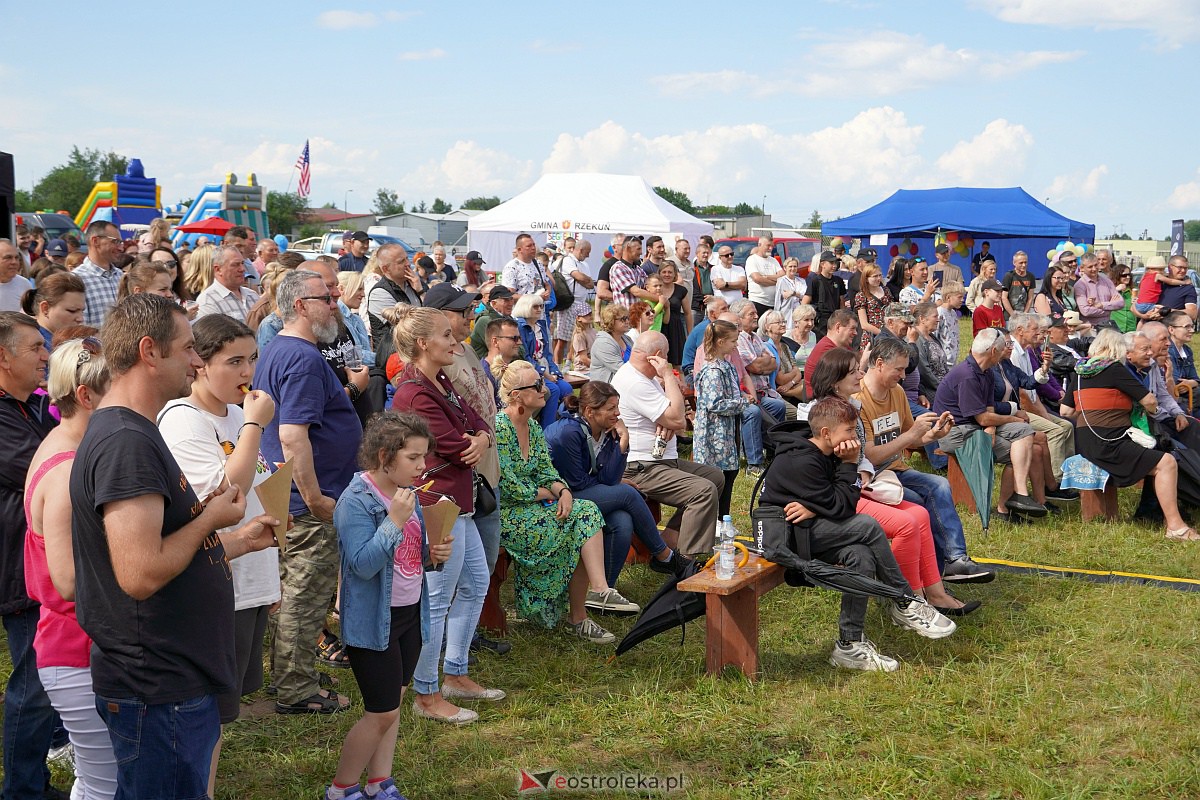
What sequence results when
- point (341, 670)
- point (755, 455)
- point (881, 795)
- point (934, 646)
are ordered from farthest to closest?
point (755, 455), point (934, 646), point (341, 670), point (881, 795)

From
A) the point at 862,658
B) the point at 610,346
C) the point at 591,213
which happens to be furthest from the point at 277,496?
the point at 591,213

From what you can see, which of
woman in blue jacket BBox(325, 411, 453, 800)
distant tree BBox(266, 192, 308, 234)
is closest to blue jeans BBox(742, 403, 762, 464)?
woman in blue jacket BBox(325, 411, 453, 800)

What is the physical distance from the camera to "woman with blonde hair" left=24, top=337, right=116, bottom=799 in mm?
2602

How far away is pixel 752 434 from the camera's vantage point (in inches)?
309

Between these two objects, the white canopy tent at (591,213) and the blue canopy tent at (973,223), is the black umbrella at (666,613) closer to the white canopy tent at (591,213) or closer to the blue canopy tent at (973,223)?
the white canopy tent at (591,213)

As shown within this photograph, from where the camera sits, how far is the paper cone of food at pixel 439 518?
3.58 m

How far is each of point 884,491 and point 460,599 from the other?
2284mm

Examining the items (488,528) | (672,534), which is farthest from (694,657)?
(672,534)

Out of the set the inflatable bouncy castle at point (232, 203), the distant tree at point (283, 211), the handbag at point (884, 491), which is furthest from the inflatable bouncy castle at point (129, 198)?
the distant tree at point (283, 211)

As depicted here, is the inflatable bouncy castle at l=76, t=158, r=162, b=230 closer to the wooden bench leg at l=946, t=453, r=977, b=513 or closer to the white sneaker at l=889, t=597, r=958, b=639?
the wooden bench leg at l=946, t=453, r=977, b=513

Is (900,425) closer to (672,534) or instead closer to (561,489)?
(672,534)

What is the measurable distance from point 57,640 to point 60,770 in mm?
1248

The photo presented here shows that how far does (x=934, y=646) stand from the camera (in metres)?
5.10

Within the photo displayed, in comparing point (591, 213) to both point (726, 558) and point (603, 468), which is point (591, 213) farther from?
point (726, 558)
